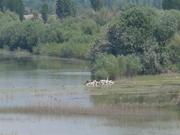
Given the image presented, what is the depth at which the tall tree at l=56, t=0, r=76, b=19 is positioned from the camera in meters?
120

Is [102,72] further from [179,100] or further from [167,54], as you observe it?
[179,100]

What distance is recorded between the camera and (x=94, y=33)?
100 m

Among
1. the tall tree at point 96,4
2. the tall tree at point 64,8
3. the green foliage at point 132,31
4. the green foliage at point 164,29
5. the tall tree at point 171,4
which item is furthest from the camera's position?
the tall tree at point 96,4

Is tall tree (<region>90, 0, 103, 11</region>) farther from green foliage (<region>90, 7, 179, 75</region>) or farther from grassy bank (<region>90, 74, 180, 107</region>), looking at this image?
grassy bank (<region>90, 74, 180, 107</region>)

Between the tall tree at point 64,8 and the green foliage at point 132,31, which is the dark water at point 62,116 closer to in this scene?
the green foliage at point 132,31

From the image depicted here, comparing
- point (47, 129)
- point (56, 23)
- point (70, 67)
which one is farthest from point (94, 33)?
point (47, 129)

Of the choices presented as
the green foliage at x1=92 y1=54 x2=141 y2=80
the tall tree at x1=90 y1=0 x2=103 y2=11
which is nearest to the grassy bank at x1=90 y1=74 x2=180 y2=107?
the green foliage at x1=92 y1=54 x2=141 y2=80

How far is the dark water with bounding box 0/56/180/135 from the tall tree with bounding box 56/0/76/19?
1742 inches

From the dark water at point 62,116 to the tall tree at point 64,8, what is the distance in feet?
145

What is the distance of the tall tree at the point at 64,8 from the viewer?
120m

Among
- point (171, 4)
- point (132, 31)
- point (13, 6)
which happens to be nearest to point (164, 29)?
point (132, 31)

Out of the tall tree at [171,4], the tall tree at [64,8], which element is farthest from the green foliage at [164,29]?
the tall tree at [64,8]

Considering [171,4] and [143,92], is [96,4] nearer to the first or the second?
[171,4]

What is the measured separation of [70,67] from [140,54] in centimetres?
1156
